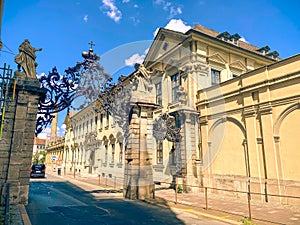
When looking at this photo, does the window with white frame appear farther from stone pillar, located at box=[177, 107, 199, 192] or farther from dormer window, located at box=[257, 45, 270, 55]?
dormer window, located at box=[257, 45, 270, 55]

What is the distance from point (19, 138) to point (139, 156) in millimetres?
5423

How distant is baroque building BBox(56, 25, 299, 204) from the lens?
38.7 ft

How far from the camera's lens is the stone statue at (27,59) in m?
9.30

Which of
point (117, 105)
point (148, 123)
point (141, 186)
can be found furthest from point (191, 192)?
point (117, 105)

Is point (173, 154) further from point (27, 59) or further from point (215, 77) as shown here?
point (27, 59)

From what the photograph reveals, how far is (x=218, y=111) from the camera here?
49.9 feet

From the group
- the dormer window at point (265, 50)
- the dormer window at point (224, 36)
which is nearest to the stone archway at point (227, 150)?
the dormer window at point (224, 36)

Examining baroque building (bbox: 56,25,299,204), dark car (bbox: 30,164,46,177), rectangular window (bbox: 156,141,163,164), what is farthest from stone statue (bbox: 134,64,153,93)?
dark car (bbox: 30,164,46,177)

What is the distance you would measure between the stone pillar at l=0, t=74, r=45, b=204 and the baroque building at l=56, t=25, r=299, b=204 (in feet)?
12.2

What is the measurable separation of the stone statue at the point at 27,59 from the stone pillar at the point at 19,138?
0.36m

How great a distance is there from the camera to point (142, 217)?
7.80m

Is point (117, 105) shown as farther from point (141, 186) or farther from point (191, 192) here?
point (191, 192)

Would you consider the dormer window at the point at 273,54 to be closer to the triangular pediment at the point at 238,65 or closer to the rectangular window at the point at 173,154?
the triangular pediment at the point at 238,65

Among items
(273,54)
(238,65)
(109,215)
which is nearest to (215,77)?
(238,65)
